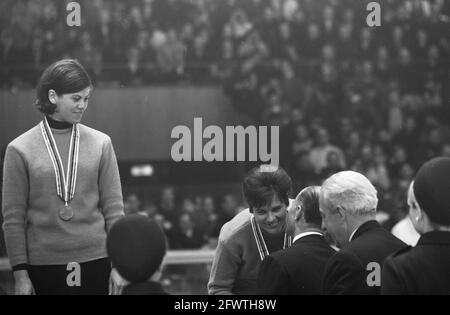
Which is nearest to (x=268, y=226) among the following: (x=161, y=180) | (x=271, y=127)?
(x=271, y=127)

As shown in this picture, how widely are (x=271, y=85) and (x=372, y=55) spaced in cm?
71

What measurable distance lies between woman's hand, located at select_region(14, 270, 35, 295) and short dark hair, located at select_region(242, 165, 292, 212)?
0.87 m

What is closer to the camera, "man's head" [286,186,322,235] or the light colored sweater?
"man's head" [286,186,322,235]

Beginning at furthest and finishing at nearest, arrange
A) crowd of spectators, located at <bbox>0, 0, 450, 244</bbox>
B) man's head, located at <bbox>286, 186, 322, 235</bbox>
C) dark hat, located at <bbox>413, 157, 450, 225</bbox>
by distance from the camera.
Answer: crowd of spectators, located at <bbox>0, 0, 450, 244</bbox> → man's head, located at <bbox>286, 186, 322, 235</bbox> → dark hat, located at <bbox>413, 157, 450, 225</bbox>

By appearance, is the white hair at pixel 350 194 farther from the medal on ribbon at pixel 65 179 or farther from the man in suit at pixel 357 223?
the medal on ribbon at pixel 65 179

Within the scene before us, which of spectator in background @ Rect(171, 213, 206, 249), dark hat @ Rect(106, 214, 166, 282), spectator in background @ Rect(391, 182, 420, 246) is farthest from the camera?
spectator in background @ Rect(391, 182, 420, 246)

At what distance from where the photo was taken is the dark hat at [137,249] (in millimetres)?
2293

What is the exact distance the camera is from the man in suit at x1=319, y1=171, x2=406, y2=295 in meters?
2.81

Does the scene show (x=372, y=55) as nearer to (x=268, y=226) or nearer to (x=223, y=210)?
(x=223, y=210)

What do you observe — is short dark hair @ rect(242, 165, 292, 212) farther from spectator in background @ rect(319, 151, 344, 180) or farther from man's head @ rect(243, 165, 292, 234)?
spectator in background @ rect(319, 151, 344, 180)

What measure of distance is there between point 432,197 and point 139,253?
87 cm

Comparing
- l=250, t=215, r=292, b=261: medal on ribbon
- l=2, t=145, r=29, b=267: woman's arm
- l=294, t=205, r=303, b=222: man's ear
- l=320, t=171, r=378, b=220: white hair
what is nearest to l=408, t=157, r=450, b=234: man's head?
l=320, t=171, r=378, b=220: white hair

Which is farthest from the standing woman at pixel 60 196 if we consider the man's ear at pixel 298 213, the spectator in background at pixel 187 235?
the spectator in background at pixel 187 235

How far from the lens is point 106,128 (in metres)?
3.38
